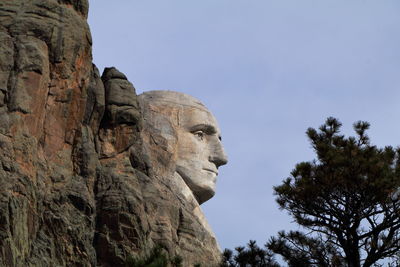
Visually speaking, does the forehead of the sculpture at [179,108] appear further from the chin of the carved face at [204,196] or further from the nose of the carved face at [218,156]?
the chin of the carved face at [204,196]

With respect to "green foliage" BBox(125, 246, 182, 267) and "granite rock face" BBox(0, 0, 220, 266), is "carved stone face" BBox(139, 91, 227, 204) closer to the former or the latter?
"granite rock face" BBox(0, 0, 220, 266)

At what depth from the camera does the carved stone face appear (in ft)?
120

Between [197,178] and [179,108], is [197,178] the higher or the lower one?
the lower one

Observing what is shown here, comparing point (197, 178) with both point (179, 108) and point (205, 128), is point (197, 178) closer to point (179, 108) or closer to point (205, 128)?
point (205, 128)

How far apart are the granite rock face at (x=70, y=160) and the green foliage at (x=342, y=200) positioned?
415 cm

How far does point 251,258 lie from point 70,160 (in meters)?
5.29

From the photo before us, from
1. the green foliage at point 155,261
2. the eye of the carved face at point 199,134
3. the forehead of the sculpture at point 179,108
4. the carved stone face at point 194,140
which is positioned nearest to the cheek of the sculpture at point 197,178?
the carved stone face at point 194,140

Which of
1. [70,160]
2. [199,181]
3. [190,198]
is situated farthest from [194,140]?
[70,160]

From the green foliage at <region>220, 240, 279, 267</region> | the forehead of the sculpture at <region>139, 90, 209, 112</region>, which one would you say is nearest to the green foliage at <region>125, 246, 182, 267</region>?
the green foliage at <region>220, 240, 279, 267</region>

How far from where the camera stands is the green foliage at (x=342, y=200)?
2727cm

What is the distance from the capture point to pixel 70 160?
29375mm

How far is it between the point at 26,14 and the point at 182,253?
25.0 ft

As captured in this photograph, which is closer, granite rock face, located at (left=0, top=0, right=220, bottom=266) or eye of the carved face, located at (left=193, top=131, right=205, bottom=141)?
granite rock face, located at (left=0, top=0, right=220, bottom=266)

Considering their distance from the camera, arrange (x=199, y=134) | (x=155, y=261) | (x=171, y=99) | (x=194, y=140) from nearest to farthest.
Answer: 1. (x=155, y=261)
2. (x=194, y=140)
3. (x=199, y=134)
4. (x=171, y=99)
